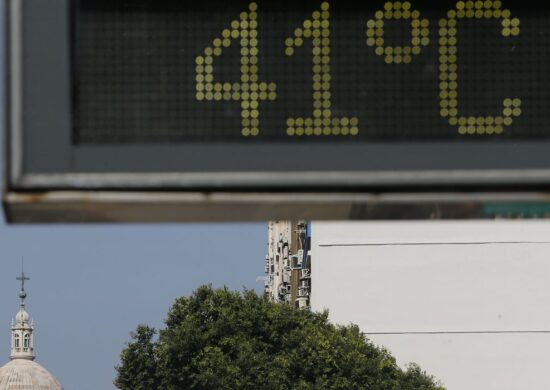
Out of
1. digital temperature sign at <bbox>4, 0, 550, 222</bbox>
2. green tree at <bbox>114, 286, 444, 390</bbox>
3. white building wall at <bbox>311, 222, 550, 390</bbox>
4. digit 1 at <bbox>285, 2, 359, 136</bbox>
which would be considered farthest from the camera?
white building wall at <bbox>311, 222, 550, 390</bbox>

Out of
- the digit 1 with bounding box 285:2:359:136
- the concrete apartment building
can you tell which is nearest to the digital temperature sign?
the digit 1 with bounding box 285:2:359:136

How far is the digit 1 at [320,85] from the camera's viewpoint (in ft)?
22.7

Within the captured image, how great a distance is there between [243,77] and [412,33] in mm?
615

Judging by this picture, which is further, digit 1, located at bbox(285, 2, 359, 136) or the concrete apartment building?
the concrete apartment building

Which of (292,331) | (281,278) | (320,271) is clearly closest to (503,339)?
(320,271)

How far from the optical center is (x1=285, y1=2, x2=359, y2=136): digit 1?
22.7 feet

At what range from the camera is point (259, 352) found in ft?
231

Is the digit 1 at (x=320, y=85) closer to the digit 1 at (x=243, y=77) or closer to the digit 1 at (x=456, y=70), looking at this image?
the digit 1 at (x=243, y=77)

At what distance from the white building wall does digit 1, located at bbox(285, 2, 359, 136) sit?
73887 millimetres

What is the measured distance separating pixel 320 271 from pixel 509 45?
7713 cm

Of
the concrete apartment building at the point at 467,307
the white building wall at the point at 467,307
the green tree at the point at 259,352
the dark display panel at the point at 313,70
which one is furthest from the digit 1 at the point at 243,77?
the white building wall at the point at 467,307

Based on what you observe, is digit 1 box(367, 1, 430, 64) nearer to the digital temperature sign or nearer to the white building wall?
the digital temperature sign

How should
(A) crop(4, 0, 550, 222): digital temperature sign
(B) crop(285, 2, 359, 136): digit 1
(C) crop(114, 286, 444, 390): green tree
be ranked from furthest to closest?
(C) crop(114, 286, 444, 390): green tree < (B) crop(285, 2, 359, 136): digit 1 < (A) crop(4, 0, 550, 222): digital temperature sign

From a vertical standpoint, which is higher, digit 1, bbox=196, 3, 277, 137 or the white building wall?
the white building wall
